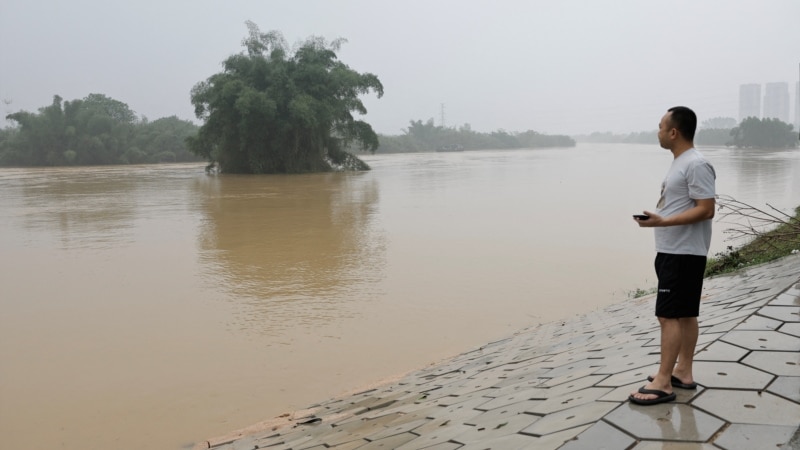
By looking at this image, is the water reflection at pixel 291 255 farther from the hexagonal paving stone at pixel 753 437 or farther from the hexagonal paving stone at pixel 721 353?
the hexagonal paving stone at pixel 753 437

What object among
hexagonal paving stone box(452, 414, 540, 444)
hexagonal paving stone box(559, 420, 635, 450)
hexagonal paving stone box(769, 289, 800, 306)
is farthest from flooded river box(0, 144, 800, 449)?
hexagonal paving stone box(559, 420, 635, 450)

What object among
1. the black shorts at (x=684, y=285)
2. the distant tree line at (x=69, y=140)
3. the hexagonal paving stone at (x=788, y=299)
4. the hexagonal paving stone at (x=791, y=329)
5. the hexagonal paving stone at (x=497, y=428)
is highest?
the distant tree line at (x=69, y=140)

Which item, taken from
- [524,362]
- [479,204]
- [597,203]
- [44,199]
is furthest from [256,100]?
[524,362]

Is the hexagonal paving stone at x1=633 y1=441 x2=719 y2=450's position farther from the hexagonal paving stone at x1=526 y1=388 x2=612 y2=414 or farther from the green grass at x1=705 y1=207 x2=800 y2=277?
the green grass at x1=705 y1=207 x2=800 y2=277

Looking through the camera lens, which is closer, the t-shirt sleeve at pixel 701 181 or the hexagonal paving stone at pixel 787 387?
the hexagonal paving stone at pixel 787 387

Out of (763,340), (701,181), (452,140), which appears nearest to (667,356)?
(701,181)

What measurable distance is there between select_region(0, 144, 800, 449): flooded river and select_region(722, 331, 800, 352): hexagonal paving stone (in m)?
2.66

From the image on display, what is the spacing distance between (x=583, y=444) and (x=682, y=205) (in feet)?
3.53

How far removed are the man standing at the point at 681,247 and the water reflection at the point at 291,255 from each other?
165 inches

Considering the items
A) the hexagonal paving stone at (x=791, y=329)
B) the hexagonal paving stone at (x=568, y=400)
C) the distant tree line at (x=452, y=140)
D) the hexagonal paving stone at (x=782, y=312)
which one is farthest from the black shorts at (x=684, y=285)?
the distant tree line at (x=452, y=140)

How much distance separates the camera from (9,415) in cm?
436

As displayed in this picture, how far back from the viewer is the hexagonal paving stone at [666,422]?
210cm

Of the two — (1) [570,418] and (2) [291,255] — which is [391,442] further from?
(2) [291,255]

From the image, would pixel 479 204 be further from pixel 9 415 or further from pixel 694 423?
pixel 694 423
